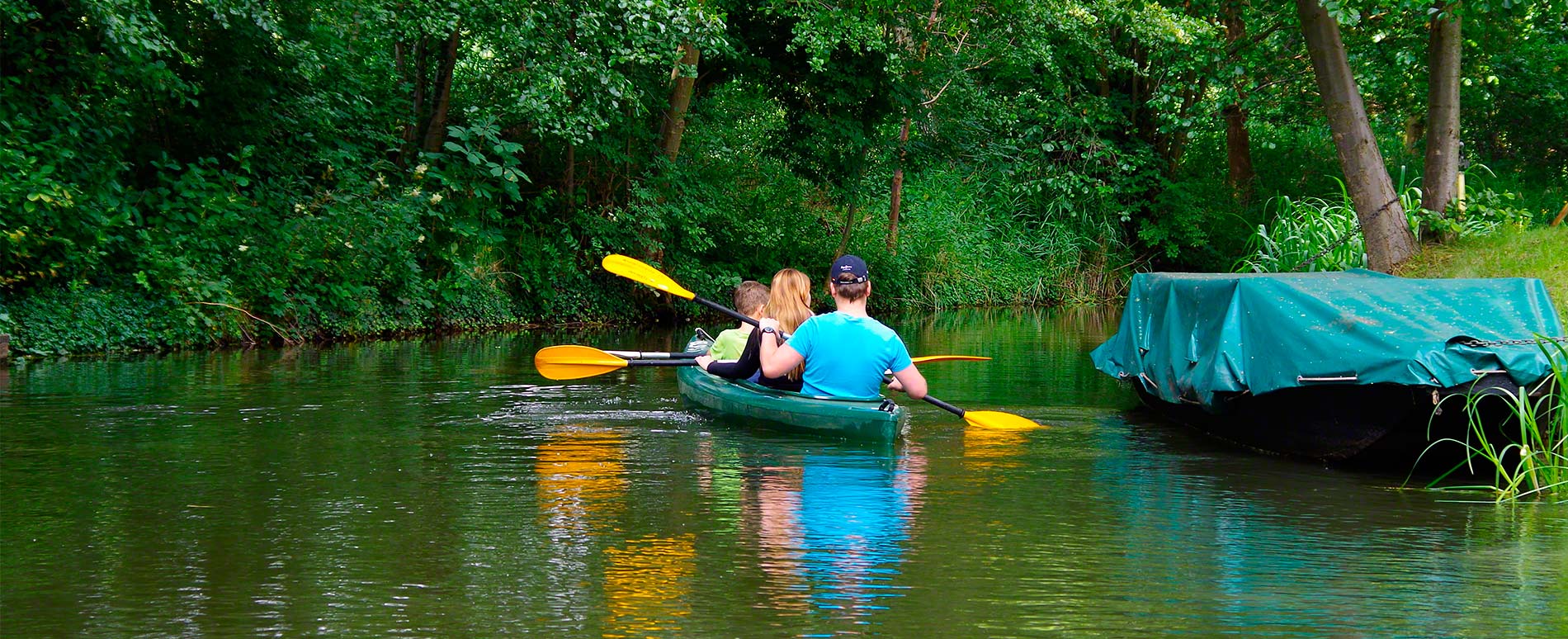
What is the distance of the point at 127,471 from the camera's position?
7.49 metres

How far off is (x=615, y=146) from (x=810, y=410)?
39.8 feet

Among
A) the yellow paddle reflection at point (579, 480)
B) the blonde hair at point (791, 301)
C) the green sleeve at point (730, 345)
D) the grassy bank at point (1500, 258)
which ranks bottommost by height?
the yellow paddle reflection at point (579, 480)

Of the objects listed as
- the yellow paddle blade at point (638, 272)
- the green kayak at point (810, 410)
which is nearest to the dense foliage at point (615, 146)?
the yellow paddle blade at point (638, 272)

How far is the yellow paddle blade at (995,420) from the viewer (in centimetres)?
965

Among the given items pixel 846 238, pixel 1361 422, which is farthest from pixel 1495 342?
pixel 846 238

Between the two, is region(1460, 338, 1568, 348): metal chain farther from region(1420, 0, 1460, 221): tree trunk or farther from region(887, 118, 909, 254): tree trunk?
region(887, 118, 909, 254): tree trunk

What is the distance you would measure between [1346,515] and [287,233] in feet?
42.2

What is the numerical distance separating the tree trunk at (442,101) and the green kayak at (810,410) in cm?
1063

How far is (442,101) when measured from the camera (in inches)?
779

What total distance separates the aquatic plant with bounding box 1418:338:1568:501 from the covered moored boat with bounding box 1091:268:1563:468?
0.33 ft

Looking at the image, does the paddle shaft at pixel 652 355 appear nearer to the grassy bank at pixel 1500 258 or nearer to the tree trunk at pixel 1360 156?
the grassy bank at pixel 1500 258

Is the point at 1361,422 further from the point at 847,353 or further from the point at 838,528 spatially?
the point at 838,528

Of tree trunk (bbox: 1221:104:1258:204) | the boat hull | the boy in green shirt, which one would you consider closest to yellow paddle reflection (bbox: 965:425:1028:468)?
the boat hull

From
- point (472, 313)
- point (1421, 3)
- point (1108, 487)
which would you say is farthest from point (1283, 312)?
point (472, 313)
